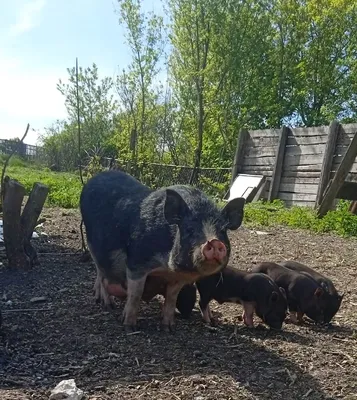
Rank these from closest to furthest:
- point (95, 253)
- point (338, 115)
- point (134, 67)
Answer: point (95, 253)
point (134, 67)
point (338, 115)

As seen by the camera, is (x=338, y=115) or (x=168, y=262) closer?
(x=168, y=262)

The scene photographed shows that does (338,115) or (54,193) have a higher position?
(338,115)

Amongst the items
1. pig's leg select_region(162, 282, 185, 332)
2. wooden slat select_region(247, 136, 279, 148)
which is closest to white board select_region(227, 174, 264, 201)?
wooden slat select_region(247, 136, 279, 148)

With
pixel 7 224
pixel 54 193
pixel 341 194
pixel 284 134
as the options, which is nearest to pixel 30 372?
pixel 7 224

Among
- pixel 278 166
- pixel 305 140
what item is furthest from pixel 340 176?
pixel 278 166

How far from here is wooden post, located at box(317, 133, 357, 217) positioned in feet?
30.2

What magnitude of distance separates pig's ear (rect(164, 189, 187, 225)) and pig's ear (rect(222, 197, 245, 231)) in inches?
10.2

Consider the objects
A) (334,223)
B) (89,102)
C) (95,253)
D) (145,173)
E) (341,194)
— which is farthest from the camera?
(89,102)

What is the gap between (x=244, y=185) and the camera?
46.6 feet

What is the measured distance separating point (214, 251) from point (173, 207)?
1.62 feet

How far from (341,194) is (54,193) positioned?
5551 millimetres

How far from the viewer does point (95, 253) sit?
4512mm

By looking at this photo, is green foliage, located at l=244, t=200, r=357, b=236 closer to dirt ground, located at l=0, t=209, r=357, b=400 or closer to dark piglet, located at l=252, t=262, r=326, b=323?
dirt ground, located at l=0, t=209, r=357, b=400

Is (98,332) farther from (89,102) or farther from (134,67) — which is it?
(89,102)
